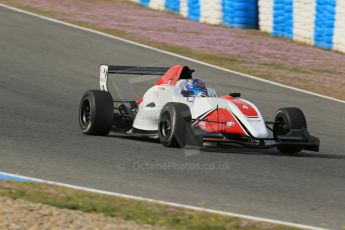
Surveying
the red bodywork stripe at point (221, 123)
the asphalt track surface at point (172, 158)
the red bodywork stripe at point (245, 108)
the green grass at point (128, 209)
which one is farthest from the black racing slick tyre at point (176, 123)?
the green grass at point (128, 209)

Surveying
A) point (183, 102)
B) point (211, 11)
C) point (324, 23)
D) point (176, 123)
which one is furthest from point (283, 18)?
point (176, 123)

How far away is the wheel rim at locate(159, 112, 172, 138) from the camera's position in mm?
9781

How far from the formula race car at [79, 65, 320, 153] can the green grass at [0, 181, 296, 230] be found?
90.1 inches

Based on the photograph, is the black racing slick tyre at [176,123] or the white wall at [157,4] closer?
the black racing slick tyre at [176,123]

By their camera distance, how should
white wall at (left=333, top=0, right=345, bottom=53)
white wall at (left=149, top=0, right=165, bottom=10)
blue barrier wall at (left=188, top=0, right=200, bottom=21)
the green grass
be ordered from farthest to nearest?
white wall at (left=149, top=0, right=165, bottom=10)
blue barrier wall at (left=188, top=0, right=200, bottom=21)
white wall at (left=333, top=0, right=345, bottom=53)
the green grass

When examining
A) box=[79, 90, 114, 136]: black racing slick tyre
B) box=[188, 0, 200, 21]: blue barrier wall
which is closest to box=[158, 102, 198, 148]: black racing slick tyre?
box=[79, 90, 114, 136]: black racing slick tyre

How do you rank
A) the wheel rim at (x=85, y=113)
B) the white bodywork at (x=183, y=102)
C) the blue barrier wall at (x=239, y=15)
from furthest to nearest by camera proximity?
the blue barrier wall at (x=239, y=15) → the wheel rim at (x=85, y=113) → the white bodywork at (x=183, y=102)

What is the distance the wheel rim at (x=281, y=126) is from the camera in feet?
33.5

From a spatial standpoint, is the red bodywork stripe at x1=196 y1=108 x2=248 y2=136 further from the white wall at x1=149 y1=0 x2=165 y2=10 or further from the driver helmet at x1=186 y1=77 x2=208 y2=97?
the white wall at x1=149 y1=0 x2=165 y2=10

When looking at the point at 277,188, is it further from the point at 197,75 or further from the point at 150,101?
the point at 197,75

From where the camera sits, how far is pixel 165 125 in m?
9.98

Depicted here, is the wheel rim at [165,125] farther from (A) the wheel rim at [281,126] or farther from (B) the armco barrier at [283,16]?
(B) the armco barrier at [283,16]

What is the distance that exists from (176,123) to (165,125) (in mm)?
487

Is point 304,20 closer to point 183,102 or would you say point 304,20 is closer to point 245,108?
point 183,102
